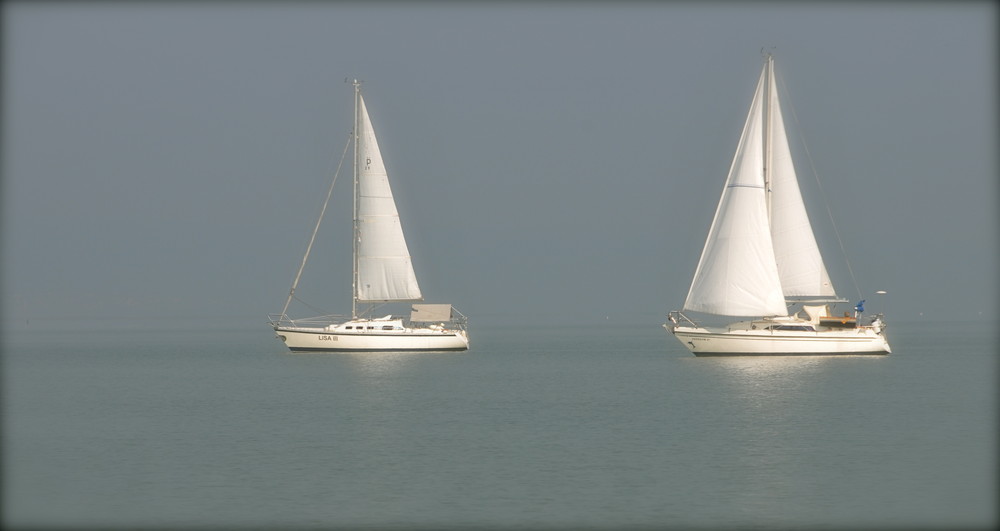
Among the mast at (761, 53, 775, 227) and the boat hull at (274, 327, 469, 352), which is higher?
the mast at (761, 53, 775, 227)

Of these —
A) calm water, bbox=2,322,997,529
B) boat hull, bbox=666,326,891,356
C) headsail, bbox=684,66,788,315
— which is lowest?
calm water, bbox=2,322,997,529

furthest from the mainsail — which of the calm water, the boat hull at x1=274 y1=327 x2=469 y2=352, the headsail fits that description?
the boat hull at x1=274 y1=327 x2=469 y2=352

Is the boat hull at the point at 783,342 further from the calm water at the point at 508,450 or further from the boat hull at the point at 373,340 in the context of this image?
the boat hull at the point at 373,340

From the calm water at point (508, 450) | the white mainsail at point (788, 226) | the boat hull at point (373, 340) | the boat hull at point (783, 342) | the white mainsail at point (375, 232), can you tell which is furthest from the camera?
the white mainsail at point (375, 232)

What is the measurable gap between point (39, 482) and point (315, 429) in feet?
43.1

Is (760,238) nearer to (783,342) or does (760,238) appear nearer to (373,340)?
(783,342)

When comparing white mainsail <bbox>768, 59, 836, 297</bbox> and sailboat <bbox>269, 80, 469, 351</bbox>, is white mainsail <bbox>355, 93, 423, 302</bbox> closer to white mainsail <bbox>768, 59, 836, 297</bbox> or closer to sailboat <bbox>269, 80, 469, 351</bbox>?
sailboat <bbox>269, 80, 469, 351</bbox>

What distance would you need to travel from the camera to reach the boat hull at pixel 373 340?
74.8 meters

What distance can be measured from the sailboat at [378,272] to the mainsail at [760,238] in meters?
18.5

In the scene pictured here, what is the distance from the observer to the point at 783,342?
65.8m

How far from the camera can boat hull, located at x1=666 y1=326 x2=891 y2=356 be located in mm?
65875

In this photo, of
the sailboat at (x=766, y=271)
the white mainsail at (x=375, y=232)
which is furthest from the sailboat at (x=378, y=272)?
the sailboat at (x=766, y=271)

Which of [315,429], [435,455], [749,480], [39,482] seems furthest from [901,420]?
[39,482]

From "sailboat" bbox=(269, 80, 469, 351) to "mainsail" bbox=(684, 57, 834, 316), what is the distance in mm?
18482
